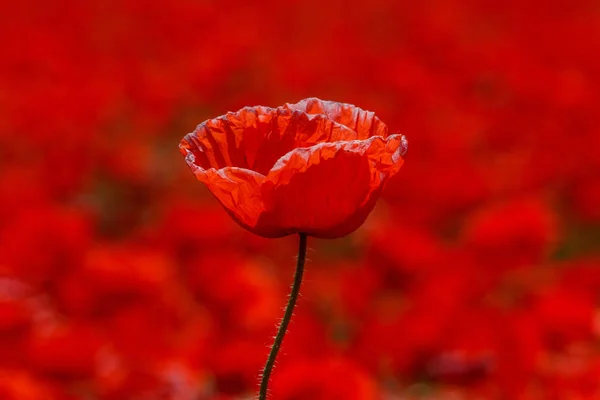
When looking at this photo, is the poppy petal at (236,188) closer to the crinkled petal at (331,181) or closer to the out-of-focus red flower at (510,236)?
the crinkled petal at (331,181)

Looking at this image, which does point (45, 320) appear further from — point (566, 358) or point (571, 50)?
point (571, 50)

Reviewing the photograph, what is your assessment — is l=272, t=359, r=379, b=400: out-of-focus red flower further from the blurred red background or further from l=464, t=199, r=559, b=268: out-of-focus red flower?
l=464, t=199, r=559, b=268: out-of-focus red flower

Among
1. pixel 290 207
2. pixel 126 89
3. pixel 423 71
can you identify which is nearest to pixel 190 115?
pixel 126 89

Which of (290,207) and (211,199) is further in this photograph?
(211,199)

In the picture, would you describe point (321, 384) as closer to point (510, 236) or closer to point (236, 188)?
point (236, 188)

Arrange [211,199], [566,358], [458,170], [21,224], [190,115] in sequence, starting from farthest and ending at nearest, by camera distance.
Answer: [190,115] < [211,199] < [458,170] < [21,224] < [566,358]

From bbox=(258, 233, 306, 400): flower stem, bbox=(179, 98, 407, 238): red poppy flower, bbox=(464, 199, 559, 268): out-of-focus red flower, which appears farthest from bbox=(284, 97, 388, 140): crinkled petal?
bbox=(464, 199, 559, 268): out-of-focus red flower
